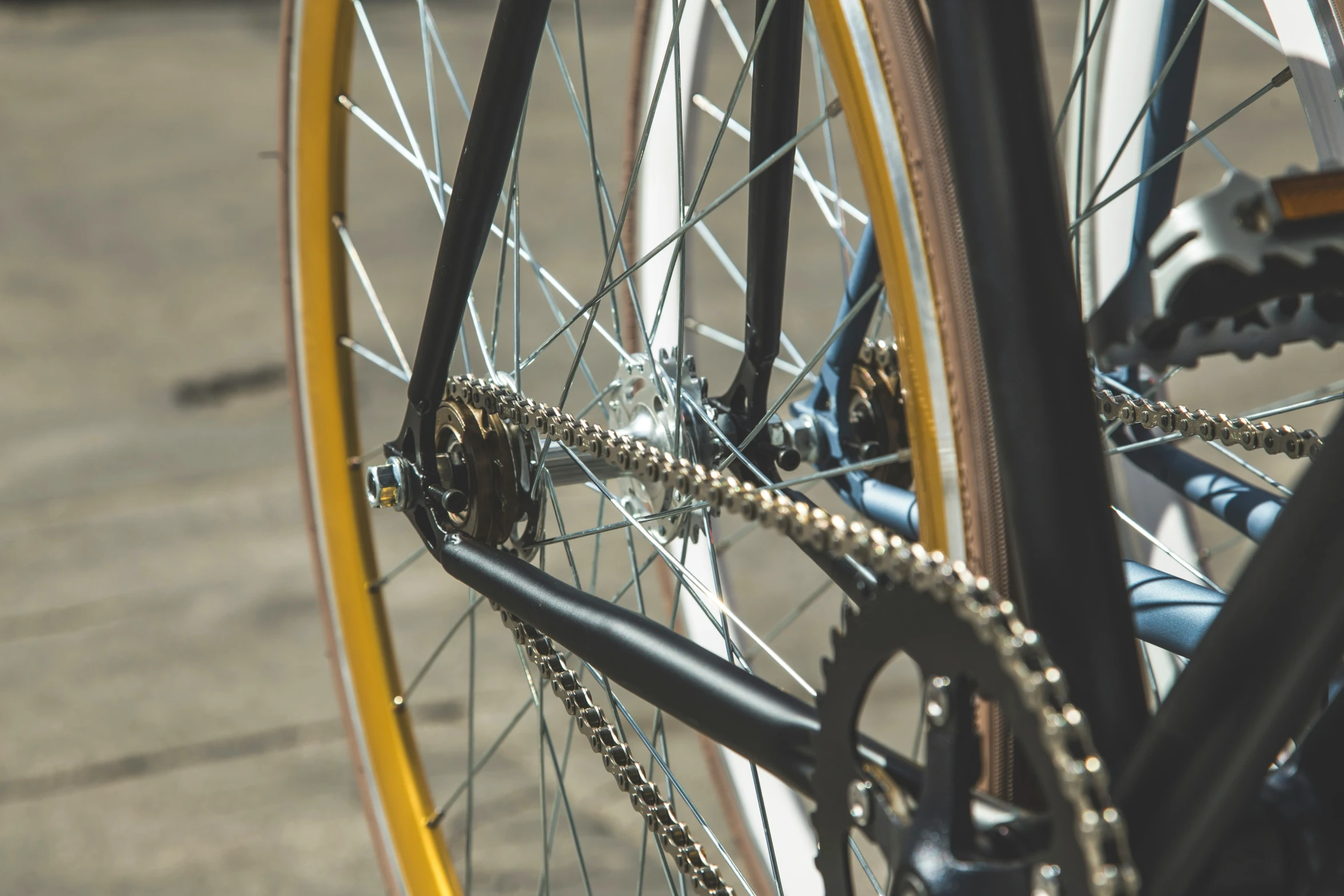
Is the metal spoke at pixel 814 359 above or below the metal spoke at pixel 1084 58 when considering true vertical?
below

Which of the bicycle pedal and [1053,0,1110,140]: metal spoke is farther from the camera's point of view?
[1053,0,1110,140]: metal spoke

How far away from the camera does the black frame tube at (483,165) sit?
616mm

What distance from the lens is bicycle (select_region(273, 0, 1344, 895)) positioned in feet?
1.24

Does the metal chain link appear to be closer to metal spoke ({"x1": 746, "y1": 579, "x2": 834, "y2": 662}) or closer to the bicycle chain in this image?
metal spoke ({"x1": 746, "y1": 579, "x2": 834, "y2": 662})

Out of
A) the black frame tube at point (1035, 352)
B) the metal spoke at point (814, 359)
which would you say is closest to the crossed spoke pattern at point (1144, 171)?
the metal spoke at point (814, 359)

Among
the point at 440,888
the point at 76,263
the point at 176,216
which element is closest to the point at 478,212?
the point at 440,888

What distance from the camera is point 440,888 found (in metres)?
0.93

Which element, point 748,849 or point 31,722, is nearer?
point 748,849

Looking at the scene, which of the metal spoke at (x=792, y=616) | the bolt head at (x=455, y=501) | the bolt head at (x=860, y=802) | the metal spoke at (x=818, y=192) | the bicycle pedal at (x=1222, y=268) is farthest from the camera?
the metal spoke at (x=792, y=616)

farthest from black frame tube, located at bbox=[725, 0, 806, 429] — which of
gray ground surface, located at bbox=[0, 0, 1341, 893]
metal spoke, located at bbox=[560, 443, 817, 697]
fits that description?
gray ground surface, located at bbox=[0, 0, 1341, 893]

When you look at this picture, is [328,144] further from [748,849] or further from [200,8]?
[200,8]

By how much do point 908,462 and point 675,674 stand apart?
1.10ft

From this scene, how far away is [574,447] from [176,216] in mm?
2516

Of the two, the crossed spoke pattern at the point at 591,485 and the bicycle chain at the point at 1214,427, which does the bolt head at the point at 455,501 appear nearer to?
the crossed spoke pattern at the point at 591,485
